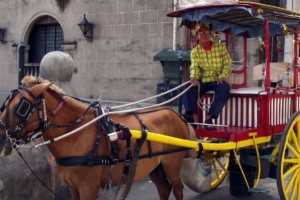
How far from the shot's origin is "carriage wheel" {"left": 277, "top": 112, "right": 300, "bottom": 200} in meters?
6.37

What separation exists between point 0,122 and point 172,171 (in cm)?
219

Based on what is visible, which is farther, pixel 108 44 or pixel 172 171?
pixel 108 44

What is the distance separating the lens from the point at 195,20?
635 cm

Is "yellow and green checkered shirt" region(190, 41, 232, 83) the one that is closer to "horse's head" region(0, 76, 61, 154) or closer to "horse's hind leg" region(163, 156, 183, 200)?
"horse's hind leg" region(163, 156, 183, 200)

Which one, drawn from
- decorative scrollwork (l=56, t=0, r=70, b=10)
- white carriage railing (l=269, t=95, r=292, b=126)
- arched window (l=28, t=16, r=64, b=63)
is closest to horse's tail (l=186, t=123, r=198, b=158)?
white carriage railing (l=269, t=95, r=292, b=126)

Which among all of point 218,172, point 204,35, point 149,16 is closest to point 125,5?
point 149,16

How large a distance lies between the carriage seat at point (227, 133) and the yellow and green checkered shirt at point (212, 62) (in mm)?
634

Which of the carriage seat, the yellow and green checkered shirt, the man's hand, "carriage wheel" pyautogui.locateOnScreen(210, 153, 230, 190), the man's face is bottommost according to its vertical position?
"carriage wheel" pyautogui.locateOnScreen(210, 153, 230, 190)

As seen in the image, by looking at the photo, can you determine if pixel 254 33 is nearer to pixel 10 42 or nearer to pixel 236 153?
pixel 236 153

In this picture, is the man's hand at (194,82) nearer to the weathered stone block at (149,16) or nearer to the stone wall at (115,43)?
the stone wall at (115,43)

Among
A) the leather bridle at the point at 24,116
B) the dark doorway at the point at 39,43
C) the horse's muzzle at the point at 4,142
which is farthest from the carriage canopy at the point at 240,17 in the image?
the dark doorway at the point at 39,43

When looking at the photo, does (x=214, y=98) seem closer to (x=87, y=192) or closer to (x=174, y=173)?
(x=174, y=173)

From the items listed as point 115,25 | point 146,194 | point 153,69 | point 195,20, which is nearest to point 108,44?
point 115,25

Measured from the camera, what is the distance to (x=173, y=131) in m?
6.09
